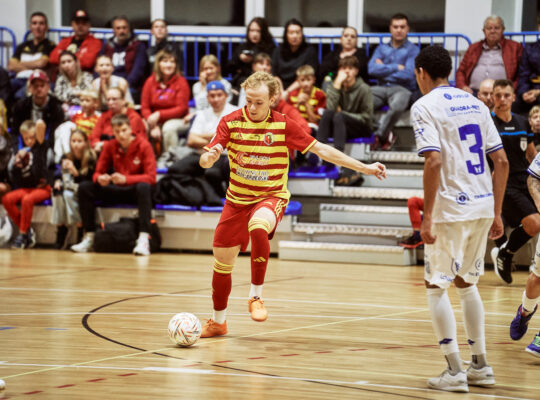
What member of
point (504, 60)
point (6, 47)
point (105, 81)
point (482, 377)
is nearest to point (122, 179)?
point (105, 81)

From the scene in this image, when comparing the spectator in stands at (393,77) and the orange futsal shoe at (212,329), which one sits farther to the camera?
the spectator in stands at (393,77)

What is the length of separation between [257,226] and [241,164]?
509 millimetres

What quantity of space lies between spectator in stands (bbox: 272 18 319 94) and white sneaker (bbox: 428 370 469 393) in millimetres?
7787

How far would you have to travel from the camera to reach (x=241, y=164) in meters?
5.23

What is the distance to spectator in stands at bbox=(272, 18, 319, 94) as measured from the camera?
11219mm

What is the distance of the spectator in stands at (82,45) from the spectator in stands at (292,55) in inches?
110

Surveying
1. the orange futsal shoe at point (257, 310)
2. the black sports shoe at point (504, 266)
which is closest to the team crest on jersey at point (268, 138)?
the orange futsal shoe at point (257, 310)

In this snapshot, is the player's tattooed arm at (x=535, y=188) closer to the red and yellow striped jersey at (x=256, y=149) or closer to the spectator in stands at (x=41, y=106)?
the red and yellow striped jersey at (x=256, y=149)

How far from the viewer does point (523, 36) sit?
445 inches

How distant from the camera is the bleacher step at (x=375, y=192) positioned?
9952 mm

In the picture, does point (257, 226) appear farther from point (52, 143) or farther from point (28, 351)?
point (52, 143)

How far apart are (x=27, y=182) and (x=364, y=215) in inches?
175

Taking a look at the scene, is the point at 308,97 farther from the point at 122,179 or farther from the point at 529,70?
the point at 529,70

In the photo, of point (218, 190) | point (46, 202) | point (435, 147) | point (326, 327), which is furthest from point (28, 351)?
point (46, 202)
